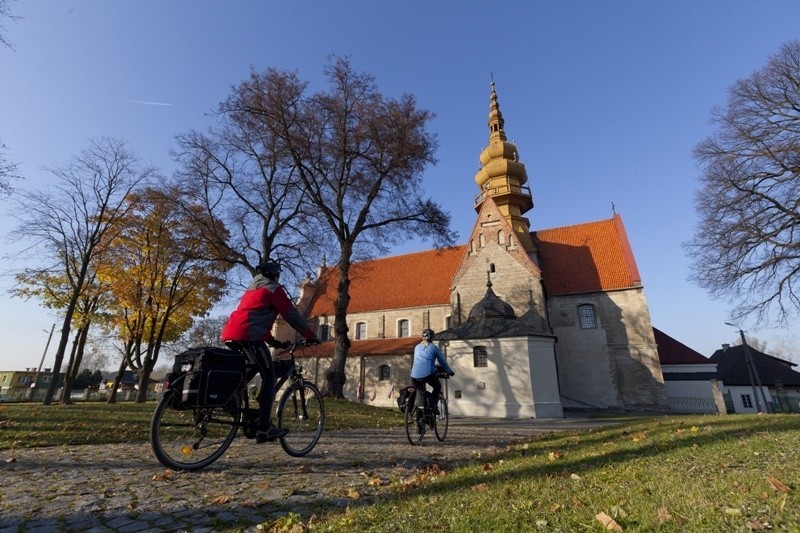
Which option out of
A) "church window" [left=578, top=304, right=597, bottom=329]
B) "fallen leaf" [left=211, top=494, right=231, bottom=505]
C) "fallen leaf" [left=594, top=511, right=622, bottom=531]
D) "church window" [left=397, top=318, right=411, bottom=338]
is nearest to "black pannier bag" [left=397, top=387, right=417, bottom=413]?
"fallen leaf" [left=211, top=494, right=231, bottom=505]

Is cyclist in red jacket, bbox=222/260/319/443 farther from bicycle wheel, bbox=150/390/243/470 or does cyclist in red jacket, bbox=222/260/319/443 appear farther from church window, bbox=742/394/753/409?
church window, bbox=742/394/753/409

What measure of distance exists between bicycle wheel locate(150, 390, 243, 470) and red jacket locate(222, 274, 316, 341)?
27.9 inches

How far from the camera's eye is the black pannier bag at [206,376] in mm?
4023

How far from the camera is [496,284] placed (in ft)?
86.9

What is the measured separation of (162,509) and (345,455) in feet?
9.24

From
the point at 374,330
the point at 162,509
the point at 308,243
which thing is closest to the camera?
the point at 162,509

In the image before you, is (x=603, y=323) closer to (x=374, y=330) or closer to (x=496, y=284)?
(x=496, y=284)

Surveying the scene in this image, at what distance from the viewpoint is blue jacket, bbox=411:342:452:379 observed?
7.51 meters

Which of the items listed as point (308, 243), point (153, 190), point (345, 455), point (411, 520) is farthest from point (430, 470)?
point (153, 190)

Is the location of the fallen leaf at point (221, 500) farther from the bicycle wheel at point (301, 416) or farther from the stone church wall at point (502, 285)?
the stone church wall at point (502, 285)

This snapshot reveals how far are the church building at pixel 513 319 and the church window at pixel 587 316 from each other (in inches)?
2.5

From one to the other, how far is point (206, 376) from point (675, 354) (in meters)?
34.6

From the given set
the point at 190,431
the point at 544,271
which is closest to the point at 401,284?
the point at 544,271

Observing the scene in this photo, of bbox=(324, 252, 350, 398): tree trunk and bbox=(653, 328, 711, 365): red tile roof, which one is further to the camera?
bbox=(653, 328, 711, 365): red tile roof
